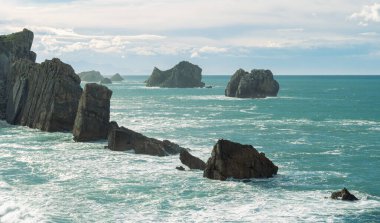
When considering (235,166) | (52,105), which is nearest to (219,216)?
(235,166)

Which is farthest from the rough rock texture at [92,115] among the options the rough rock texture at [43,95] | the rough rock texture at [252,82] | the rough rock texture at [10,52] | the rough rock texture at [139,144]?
the rough rock texture at [252,82]

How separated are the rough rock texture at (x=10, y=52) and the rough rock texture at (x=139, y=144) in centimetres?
4230

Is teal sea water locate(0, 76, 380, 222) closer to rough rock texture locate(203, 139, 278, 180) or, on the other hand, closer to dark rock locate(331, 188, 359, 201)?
dark rock locate(331, 188, 359, 201)

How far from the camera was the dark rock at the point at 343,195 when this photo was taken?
43.0 metres

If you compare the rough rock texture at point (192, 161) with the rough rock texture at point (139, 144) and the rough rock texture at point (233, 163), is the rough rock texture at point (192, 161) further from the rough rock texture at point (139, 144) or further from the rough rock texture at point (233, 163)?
the rough rock texture at point (139, 144)

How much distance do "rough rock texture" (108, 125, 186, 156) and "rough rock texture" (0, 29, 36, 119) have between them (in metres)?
42.3

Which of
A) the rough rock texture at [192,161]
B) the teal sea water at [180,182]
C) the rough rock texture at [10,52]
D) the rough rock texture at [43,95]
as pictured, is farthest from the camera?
the rough rock texture at [10,52]

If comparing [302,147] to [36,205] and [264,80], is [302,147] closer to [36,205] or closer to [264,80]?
[36,205]

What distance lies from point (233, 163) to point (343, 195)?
1190 cm

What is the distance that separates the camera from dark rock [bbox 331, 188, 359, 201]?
4303 cm

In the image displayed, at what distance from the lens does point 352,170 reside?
5638cm

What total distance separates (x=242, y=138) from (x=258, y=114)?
45190 millimetres

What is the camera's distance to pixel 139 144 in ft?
219

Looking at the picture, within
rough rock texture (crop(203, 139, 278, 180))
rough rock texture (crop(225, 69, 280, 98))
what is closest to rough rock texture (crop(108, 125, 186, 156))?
rough rock texture (crop(203, 139, 278, 180))
